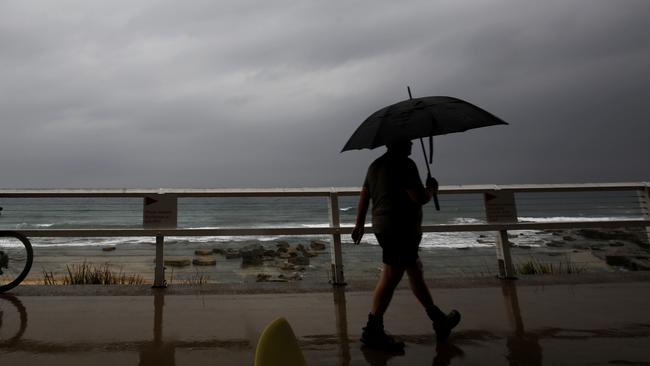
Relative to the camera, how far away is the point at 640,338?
3.31m

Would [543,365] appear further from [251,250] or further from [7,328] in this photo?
[251,250]

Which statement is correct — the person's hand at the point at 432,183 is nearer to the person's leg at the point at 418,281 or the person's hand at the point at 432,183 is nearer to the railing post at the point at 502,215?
the person's leg at the point at 418,281

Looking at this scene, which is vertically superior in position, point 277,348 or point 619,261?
point 277,348

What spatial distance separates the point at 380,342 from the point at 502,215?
3.37 m

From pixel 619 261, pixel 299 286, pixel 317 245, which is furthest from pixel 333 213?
pixel 317 245

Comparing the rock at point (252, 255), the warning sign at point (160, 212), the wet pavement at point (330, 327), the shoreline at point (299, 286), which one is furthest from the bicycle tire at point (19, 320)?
the rock at point (252, 255)

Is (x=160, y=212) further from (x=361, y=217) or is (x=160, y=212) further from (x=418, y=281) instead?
(x=418, y=281)

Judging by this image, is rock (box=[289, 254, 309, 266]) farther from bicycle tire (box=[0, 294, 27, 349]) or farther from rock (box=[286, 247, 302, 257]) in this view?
bicycle tire (box=[0, 294, 27, 349])

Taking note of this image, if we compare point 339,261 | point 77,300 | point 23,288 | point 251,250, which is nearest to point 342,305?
point 339,261

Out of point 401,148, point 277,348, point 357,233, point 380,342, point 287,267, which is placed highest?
point 401,148

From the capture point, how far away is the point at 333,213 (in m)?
5.50

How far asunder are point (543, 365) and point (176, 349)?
277 centimetres

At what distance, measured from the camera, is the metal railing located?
17.0 ft

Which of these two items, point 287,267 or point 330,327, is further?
point 287,267
